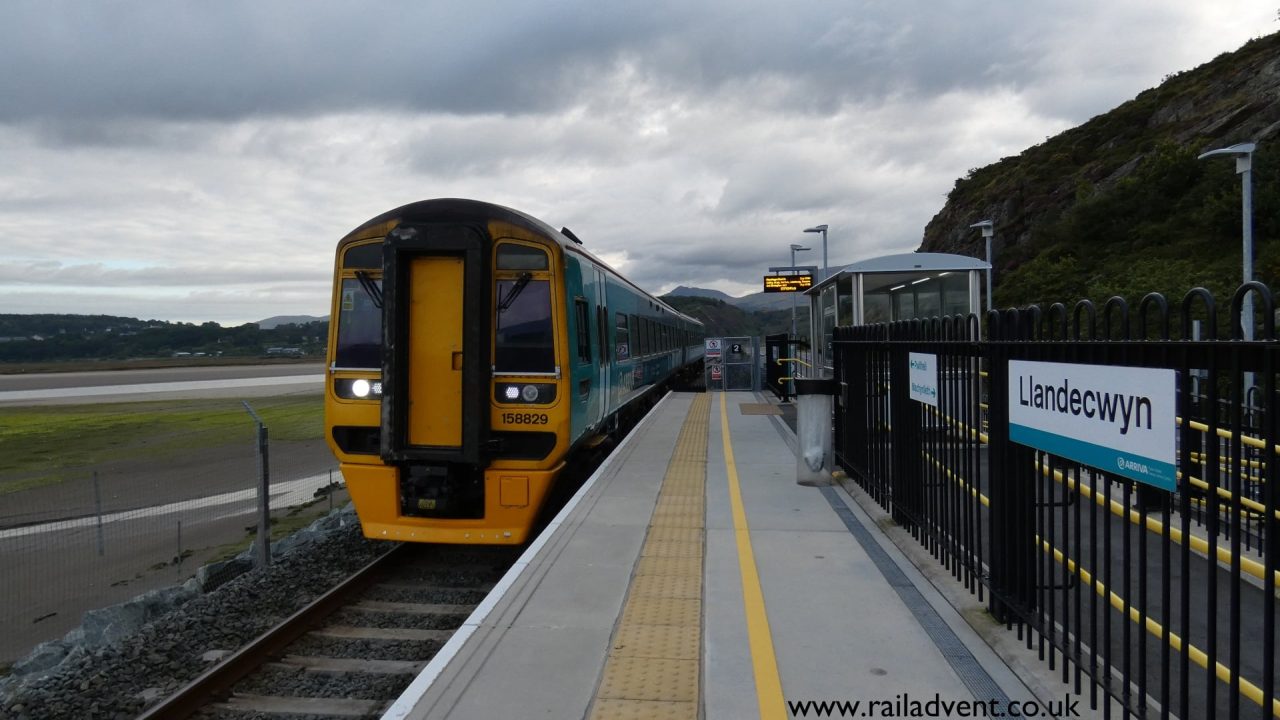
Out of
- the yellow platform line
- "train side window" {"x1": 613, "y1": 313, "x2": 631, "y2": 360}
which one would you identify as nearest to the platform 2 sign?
the yellow platform line

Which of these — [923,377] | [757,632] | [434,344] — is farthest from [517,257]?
[757,632]

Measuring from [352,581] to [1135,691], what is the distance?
19.0ft

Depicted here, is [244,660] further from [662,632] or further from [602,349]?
[602,349]

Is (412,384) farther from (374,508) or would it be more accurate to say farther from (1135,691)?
(1135,691)

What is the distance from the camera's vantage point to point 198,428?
37.2 meters

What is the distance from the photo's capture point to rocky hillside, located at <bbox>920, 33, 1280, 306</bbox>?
29.8 meters

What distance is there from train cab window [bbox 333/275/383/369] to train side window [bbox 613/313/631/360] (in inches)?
156

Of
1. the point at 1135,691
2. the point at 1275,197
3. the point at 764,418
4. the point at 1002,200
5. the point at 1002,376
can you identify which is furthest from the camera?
the point at 1002,200

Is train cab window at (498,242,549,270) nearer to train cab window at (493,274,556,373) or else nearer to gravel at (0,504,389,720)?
train cab window at (493,274,556,373)

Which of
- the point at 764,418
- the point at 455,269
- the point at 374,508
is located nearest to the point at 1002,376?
the point at 455,269

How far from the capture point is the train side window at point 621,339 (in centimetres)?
1114

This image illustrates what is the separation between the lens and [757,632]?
4449 millimetres

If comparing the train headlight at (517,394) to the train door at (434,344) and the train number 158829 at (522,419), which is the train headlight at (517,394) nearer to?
the train number 158829 at (522,419)

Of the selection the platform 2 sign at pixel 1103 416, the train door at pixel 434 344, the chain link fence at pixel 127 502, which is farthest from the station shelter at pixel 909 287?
the chain link fence at pixel 127 502
